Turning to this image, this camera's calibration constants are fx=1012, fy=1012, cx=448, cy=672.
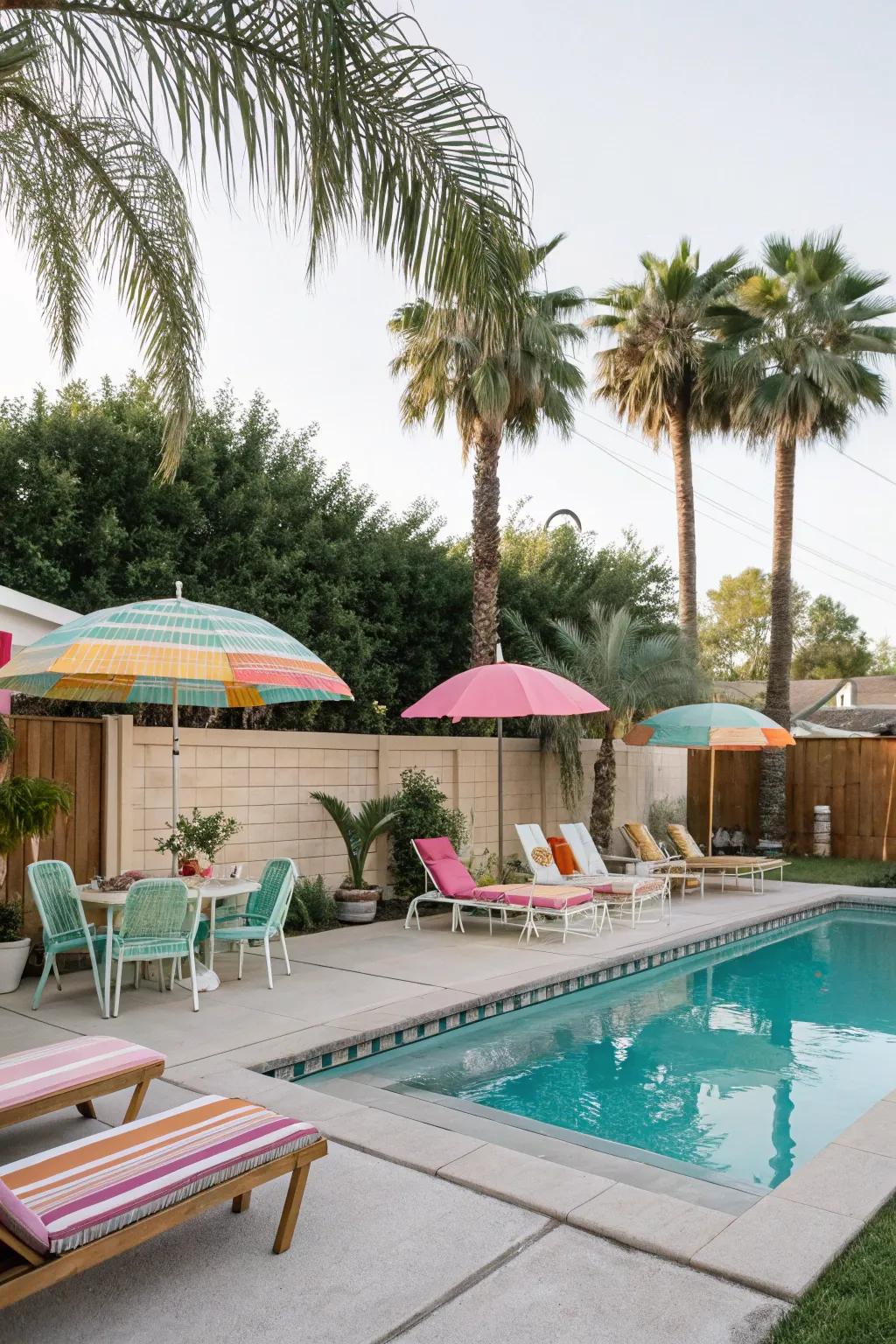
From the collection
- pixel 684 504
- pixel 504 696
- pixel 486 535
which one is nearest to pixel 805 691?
pixel 684 504

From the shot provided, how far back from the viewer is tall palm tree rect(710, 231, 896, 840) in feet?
57.9

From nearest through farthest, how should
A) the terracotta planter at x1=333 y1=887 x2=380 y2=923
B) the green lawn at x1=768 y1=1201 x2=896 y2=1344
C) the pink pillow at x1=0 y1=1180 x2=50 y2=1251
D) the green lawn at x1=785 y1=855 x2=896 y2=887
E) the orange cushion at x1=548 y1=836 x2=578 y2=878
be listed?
1. the pink pillow at x1=0 y1=1180 x2=50 y2=1251
2. the green lawn at x1=768 y1=1201 x2=896 y2=1344
3. the terracotta planter at x1=333 y1=887 x2=380 y2=923
4. the orange cushion at x1=548 y1=836 x2=578 y2=878
5. the green lawn at x1=785 y1=855 x2=896 y2=887

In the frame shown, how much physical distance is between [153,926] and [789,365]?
15661mm

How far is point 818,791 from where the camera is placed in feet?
58.5

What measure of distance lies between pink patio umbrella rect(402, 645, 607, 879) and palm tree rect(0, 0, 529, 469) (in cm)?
553

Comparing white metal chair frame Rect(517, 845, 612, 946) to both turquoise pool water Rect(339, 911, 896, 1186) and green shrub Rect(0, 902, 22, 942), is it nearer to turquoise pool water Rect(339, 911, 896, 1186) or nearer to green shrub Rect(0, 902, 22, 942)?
turquoise pool water Rect(339, 911, 896, 1186)

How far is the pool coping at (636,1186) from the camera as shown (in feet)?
11.1

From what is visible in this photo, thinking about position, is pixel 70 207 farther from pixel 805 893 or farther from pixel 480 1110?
pixel 805 893

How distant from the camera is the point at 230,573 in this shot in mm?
14633

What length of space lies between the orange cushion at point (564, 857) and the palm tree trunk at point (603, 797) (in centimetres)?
287

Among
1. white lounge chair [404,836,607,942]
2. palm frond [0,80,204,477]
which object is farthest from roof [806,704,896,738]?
palm frond [0,80,204,477]

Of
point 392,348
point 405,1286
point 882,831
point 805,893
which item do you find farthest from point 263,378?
point 405,1286

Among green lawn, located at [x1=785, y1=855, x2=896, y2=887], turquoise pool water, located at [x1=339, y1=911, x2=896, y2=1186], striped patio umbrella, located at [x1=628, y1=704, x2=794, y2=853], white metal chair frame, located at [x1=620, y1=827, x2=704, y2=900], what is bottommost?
green lawn, located at [x1=785, y1=855, x2=896, y2=887]

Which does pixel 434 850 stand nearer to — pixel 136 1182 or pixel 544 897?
→ pixel 544 897
